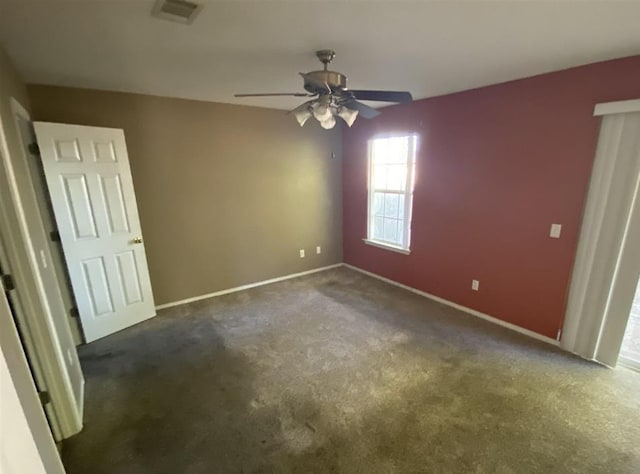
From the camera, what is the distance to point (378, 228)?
4.64 m

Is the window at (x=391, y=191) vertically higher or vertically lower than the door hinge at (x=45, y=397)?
higher

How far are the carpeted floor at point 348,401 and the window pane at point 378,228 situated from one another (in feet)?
4.94

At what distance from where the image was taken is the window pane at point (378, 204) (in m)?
4.49

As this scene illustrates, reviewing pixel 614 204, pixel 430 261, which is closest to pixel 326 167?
pixel 430 261

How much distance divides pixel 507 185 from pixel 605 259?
991 millimetres

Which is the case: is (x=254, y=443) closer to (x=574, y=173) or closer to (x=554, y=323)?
(x=554, y=323)

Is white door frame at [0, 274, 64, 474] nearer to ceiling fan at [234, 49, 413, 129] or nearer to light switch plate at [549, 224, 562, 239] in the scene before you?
ceiling fan at [234, 49, 413, 129]

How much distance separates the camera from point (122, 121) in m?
3.23

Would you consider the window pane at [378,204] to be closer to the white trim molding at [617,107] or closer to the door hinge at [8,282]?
the white trim molding at [617,107]

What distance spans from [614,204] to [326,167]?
3357 millimetres

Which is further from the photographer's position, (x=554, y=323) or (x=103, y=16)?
(x=554, y=323)

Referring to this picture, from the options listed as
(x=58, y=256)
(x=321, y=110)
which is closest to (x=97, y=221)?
(x=58, y=256)

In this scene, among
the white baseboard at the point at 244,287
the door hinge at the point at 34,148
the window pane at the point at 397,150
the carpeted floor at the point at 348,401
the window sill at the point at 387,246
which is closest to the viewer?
the carpeted floor at the point at 348,401

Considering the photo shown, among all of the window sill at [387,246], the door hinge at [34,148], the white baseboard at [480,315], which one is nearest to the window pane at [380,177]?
the window sill at [387,246]
